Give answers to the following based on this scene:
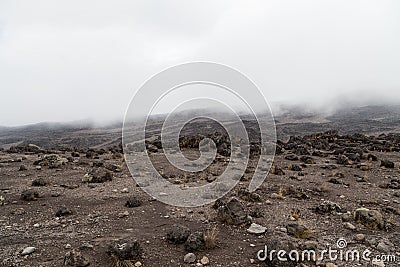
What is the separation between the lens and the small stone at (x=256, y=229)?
5467 millimetres

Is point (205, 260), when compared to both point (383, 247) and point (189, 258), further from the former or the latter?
point (383, 247)

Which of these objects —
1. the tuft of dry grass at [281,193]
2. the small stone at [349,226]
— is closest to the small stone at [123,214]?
the tuft of dry grass at [281,193]

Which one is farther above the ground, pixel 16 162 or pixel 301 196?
pixel 16 162

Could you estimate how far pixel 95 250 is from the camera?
15.1 feet

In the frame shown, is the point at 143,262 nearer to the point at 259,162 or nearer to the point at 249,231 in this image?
the point at 249,231

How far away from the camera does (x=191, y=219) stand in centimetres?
624

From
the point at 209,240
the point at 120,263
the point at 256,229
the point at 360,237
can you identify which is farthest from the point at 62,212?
the point at 360,237

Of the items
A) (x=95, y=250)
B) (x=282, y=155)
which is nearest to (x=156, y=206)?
(x=95, y=250)

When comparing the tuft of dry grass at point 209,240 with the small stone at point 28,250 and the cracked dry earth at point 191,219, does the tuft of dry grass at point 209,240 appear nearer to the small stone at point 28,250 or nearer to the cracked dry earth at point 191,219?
the cracked dry earth at point 191,219

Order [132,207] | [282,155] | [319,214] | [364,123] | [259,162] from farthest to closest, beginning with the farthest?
[364,123] → [282,155] → [259,162] → [132,207] → [319,214]

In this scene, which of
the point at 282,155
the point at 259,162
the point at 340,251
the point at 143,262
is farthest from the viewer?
the point at 282,155

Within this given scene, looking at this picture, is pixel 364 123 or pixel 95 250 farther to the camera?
pixel 364 123

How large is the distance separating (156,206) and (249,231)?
2.69 metres

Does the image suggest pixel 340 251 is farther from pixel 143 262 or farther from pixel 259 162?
pixel 259 162
